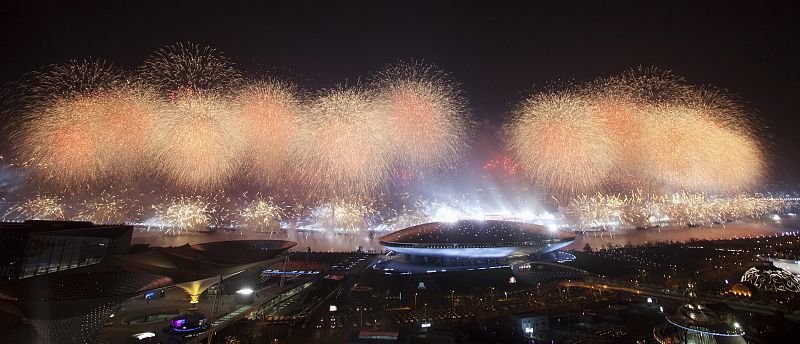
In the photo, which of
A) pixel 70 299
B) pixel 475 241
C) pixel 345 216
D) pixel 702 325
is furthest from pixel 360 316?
pixel 345 216

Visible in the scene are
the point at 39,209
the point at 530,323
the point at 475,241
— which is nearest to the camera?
the point at 530,323

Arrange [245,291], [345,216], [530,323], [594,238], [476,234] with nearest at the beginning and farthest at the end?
[530,323], [245,291], [476,234], [594,238], [345,216]

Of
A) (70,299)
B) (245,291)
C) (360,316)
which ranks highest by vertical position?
(70,299)

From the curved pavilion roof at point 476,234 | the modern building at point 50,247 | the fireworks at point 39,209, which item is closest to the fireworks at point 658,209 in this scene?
the curved pavilion roof at point 476,234

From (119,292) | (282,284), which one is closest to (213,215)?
(282,284)

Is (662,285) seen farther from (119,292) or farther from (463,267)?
(119,292)

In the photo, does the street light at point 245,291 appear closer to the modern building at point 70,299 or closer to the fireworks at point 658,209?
the modern building at point 70,299

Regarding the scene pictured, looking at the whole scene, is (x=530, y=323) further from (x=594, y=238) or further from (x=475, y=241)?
(x=594, y=238)
